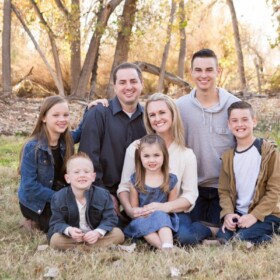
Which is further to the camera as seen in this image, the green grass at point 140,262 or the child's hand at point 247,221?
the child's hand at point 247,221

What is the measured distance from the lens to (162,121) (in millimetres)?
4805

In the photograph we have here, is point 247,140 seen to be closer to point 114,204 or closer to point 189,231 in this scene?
point 189,231

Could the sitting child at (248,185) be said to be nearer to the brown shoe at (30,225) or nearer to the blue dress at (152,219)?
the blue dress at (152,219)

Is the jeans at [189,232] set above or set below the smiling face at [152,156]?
below

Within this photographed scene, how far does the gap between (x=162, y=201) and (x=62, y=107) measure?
1.26m

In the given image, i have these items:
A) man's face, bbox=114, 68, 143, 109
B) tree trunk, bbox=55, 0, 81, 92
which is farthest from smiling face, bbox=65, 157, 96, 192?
tree trunk, bbox=55, 0, 81, 92

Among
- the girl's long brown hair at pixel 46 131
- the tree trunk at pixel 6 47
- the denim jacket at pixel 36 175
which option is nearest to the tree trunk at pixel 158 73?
the tree trunk at pixel 6 47

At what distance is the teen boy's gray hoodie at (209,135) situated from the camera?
202 inches

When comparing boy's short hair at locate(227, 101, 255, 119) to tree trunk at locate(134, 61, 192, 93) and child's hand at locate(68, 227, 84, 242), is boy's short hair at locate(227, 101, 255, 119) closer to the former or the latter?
child's hand at locate(68, 227, 84, 242)

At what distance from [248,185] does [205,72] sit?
115 cm

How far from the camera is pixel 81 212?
4.51m

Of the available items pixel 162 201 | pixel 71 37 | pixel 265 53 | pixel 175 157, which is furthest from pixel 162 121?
pixel 265 53

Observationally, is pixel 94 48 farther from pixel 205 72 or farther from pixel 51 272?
pixel 51 272

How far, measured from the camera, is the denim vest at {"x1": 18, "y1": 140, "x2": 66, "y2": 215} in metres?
4.82
